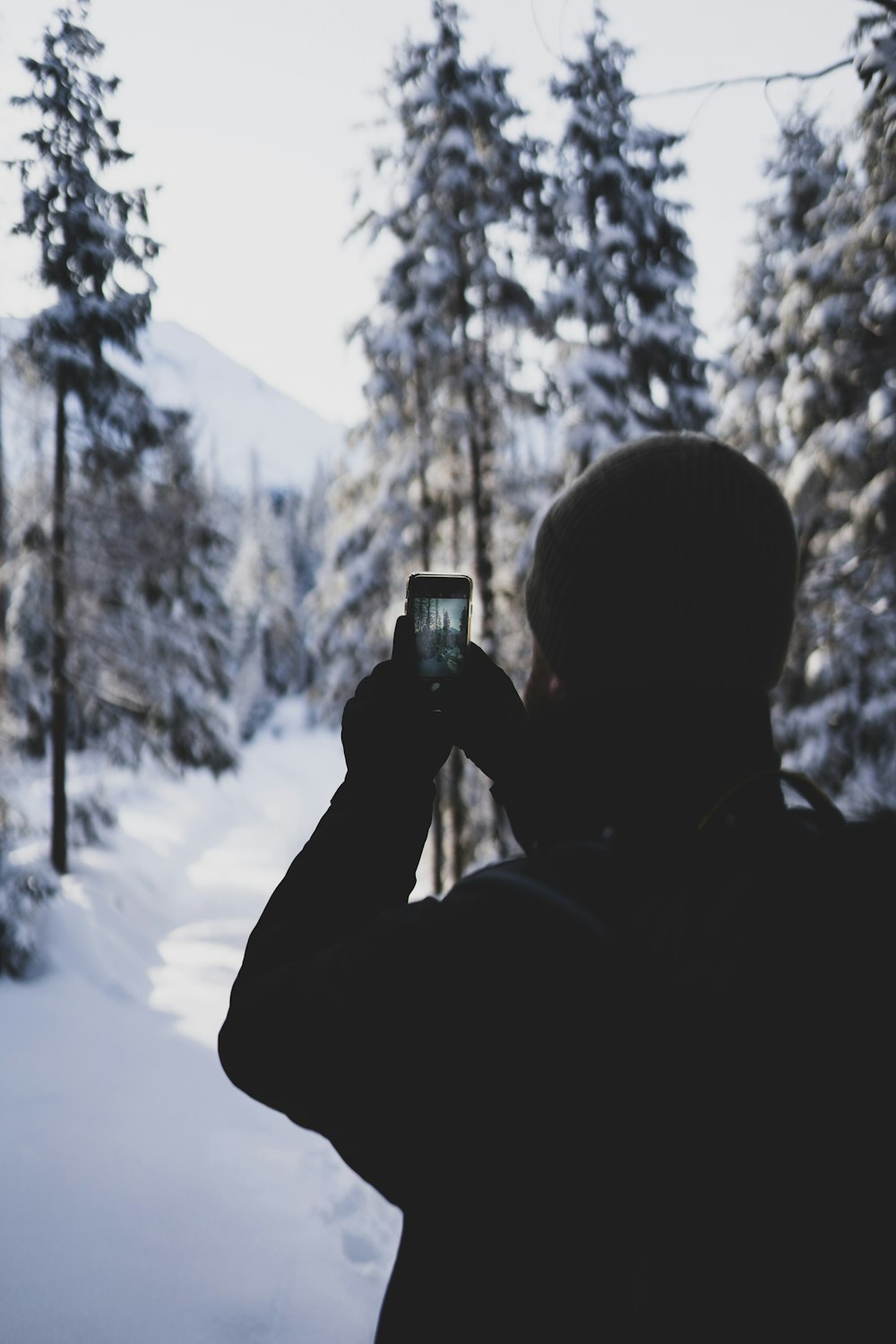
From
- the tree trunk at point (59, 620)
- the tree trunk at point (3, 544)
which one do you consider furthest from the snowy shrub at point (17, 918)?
the tree trunk at point (59, 620)

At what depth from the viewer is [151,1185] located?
5348mm

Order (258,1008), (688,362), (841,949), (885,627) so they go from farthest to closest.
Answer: (688,362), (885,627), (258,1008), (841,949)

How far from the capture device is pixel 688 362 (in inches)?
548

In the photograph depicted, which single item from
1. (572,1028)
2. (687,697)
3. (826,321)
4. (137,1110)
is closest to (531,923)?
(572,1028)

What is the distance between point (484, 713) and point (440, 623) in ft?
0.63

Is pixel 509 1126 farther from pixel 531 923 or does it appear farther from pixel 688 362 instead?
pixel 688 362

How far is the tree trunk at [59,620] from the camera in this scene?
13.9 m

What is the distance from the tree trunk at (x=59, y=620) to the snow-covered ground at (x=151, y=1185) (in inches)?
143

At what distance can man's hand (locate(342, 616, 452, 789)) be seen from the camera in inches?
57.6

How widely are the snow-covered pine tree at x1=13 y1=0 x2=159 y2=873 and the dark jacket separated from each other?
13828 millimetres

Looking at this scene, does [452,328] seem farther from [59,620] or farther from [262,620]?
[262,620]

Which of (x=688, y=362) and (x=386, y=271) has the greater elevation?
(x=386, y=271)

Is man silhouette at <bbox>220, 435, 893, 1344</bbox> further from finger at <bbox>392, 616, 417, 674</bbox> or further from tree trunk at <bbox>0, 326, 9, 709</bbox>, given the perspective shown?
tree trunk at <bbox>0, 326, 9, 709</bbox>

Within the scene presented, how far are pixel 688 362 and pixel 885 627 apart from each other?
5495mm
